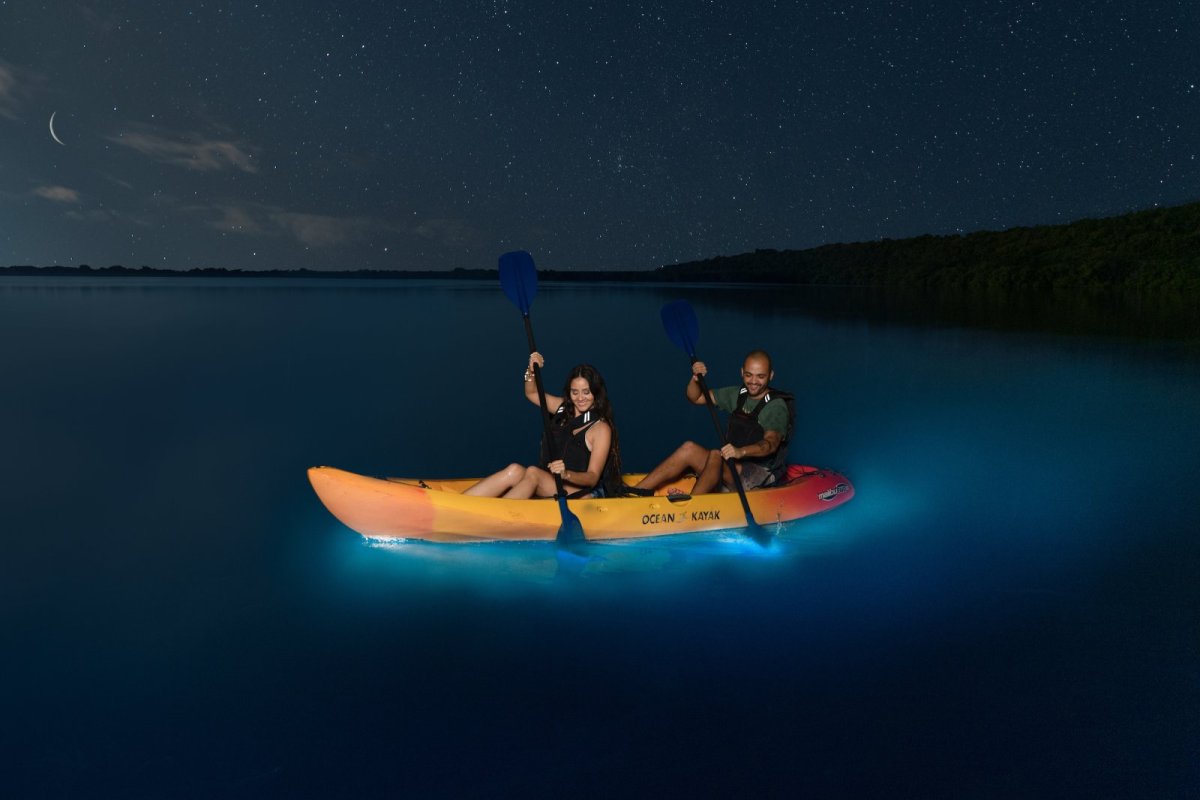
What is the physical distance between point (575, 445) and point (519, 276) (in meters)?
2.66

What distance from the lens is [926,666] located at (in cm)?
464

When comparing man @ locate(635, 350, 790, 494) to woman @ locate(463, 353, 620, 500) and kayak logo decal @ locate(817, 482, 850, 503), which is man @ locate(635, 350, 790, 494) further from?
woman @ locate(463, 353, 620, 500)

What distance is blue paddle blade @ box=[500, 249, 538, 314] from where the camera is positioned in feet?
26.8

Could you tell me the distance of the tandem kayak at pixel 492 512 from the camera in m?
5.73

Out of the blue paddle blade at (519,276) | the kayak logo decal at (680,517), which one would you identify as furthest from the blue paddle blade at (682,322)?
the kayak logo decal at (680,517)

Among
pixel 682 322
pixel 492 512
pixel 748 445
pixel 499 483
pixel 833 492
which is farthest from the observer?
pixel 682 322

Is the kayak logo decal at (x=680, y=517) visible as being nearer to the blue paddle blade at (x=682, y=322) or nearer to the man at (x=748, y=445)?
the man at (x=748, y=445)

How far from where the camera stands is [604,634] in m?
5.03

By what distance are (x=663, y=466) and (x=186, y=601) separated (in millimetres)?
3450

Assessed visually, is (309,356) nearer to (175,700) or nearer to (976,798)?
(175,700)

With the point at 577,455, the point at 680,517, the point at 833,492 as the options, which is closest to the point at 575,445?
the point at 577,455

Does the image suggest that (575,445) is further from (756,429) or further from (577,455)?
(756,429)

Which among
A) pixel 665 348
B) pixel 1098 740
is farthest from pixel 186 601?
pixel 665 348

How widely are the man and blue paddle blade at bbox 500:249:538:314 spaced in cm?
235
